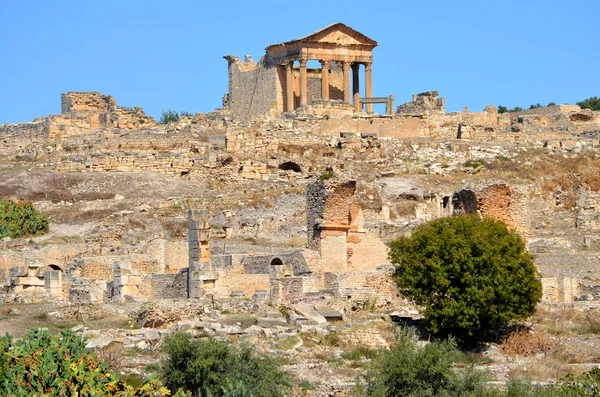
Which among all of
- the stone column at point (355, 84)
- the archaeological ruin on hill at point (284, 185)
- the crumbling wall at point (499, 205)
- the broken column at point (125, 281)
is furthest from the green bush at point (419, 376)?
the stone column at point (355, 84)

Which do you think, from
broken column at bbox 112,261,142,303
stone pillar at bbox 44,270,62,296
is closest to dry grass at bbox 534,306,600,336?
broken column at bbox 112,261,142,303

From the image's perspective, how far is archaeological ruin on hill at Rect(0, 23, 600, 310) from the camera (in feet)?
116

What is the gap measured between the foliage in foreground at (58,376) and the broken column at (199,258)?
1107cm

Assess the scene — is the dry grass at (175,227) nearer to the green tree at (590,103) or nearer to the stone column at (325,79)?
the stone column at (325,79)

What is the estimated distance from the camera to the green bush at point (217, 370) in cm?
2375

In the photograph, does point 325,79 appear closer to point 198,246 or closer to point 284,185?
point 284,185

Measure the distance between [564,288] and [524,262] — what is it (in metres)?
4.63

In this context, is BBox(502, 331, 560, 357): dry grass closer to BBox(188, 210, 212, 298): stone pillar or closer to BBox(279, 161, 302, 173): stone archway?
BBox(188, 210, 212, 298): stone pillar

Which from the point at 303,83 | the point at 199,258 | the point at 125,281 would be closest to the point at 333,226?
the point at 199,258

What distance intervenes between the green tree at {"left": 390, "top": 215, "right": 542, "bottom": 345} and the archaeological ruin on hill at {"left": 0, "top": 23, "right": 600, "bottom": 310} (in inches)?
102

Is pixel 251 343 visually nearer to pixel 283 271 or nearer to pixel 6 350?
pixel 6 350

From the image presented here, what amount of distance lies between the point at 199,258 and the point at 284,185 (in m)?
15.5

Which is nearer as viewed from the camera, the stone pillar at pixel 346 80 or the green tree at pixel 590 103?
the stone pillar at pixel 346 80

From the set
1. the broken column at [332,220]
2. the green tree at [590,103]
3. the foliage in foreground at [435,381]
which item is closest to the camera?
the foliage in foreground at [435,381]
